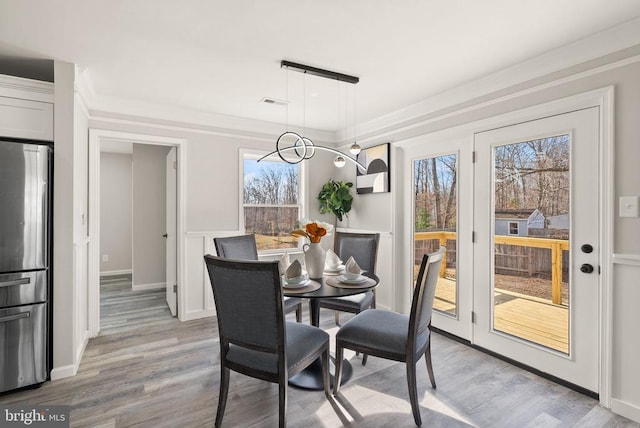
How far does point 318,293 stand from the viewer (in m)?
2.17

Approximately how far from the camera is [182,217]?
3.74 metres

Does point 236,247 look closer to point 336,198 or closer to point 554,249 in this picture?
point 336,198

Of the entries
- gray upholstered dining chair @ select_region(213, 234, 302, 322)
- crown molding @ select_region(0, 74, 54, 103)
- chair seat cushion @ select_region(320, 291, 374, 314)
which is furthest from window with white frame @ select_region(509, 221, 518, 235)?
crown molding @ select_region(0, 74, 54, 103)

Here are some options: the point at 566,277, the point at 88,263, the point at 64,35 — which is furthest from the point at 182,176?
the point at 566,277

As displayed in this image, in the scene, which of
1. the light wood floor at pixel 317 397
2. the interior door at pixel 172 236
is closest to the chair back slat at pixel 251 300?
the light wood floor at pixel 317 397

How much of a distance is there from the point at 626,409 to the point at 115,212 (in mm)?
7173

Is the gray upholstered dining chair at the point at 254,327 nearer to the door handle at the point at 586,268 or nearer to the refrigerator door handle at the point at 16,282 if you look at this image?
the refrigerator door handle at the point at 16,282

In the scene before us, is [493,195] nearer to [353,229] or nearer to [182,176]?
[353,229]

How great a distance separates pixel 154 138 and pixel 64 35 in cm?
147

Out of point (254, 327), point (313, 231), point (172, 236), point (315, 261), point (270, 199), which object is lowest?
point (254, 327)

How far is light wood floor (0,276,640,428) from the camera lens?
6.48 feet

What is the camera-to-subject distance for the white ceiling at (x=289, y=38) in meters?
1.87

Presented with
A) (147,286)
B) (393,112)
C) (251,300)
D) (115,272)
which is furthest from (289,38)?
(115,272)

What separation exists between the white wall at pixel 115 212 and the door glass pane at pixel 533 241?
6213mm
